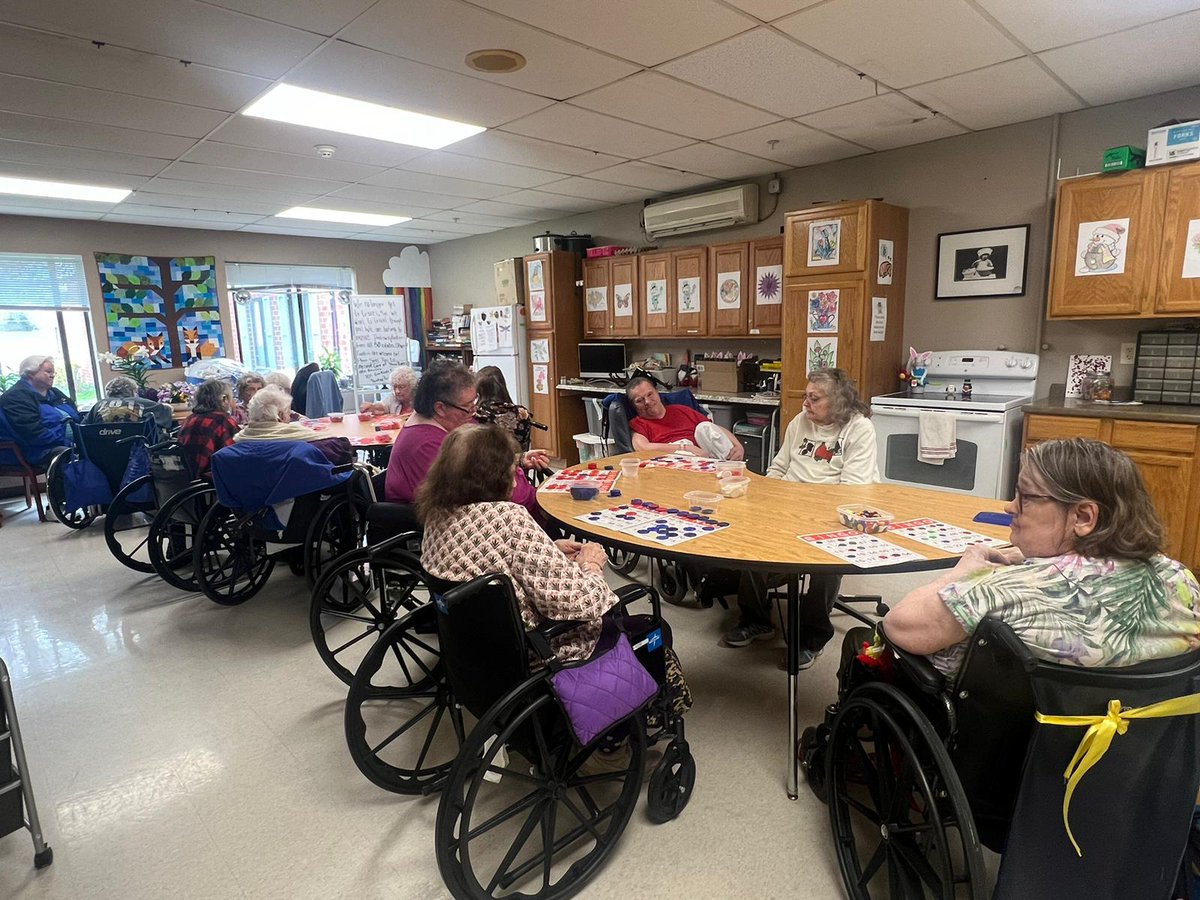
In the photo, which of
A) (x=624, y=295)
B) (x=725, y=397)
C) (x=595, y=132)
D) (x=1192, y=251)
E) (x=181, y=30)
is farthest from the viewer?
(x=624, y=295)

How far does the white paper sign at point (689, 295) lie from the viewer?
5.80m

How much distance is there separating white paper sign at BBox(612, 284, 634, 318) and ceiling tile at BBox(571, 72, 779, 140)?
229 cm

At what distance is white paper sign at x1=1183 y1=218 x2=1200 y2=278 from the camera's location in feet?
10.9

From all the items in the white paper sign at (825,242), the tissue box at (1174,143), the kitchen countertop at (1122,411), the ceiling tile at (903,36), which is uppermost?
the ceiling tile at (903,36)

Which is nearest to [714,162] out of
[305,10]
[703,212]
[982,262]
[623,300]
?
[703,212]

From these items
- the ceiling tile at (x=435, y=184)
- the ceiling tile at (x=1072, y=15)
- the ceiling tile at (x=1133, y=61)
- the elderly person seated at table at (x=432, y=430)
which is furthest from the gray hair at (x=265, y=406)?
the ceiling tile at (x=1133, y=61)

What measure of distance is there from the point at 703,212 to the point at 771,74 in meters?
2.44

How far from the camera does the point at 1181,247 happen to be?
3.38 metres

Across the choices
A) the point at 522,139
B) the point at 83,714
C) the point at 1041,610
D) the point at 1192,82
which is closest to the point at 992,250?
the point at 1192,82

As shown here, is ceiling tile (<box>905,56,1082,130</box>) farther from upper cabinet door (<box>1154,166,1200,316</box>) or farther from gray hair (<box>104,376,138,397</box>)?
gray hair (<box>104,376,138,397</box>)

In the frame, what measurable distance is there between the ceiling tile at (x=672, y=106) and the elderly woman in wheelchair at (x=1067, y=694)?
276cm

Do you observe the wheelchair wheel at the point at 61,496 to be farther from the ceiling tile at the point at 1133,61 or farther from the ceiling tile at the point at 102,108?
the ceiling tile at the point at 1133,61

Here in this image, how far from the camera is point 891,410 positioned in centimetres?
Result: 431

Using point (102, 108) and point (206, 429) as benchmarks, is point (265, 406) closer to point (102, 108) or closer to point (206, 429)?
point (206, 429)
